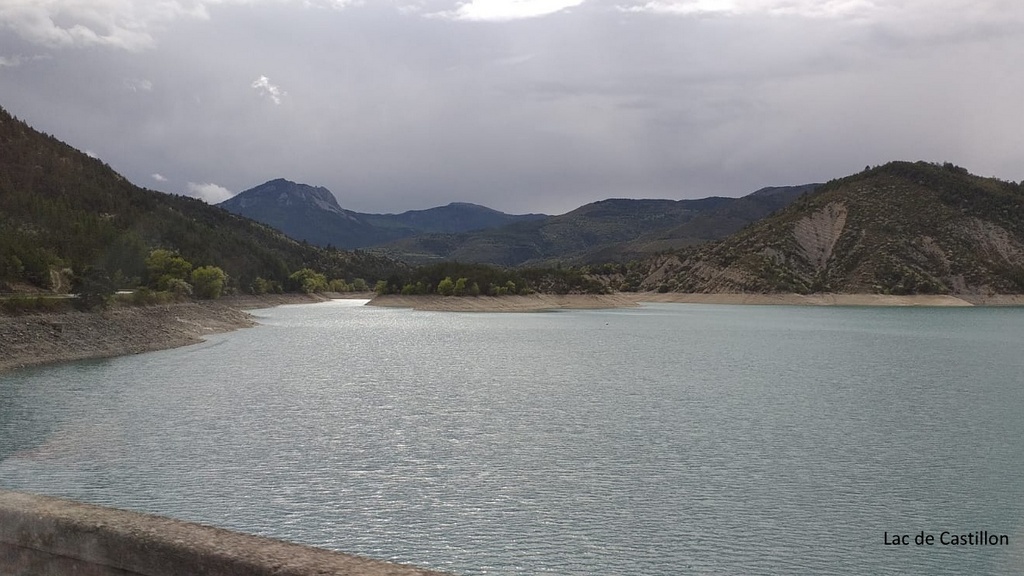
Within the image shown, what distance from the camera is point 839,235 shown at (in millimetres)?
192250

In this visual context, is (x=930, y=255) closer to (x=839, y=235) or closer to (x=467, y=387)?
(x=839, y=235)

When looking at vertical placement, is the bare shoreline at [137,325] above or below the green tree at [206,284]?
below

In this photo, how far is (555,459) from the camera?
2259 cm

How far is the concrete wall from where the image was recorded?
5066mm

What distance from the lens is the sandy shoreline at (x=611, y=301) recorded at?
472 feet

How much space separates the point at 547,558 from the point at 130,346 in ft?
168

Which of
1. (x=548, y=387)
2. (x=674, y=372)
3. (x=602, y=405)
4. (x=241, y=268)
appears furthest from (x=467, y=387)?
(x=241, y=268)

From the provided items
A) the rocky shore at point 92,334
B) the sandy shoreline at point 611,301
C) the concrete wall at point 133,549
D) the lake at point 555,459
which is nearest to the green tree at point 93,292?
the rocky shore at point 92,334

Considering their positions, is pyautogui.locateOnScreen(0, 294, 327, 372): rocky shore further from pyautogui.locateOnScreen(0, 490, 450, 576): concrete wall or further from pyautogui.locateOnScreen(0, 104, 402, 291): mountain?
pyautogui.locateOnScreen(0, 490, 450, 576): concrete wall

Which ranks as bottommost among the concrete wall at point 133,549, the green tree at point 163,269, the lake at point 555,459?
the lake at point 555,459

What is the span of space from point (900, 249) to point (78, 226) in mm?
170016

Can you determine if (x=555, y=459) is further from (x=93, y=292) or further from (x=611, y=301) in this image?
(x=611, y=301)

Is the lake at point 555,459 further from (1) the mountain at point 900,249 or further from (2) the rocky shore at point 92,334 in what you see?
(1) the mountain at point 900,249

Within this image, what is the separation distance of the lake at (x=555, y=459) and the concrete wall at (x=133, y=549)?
8.95 metres
